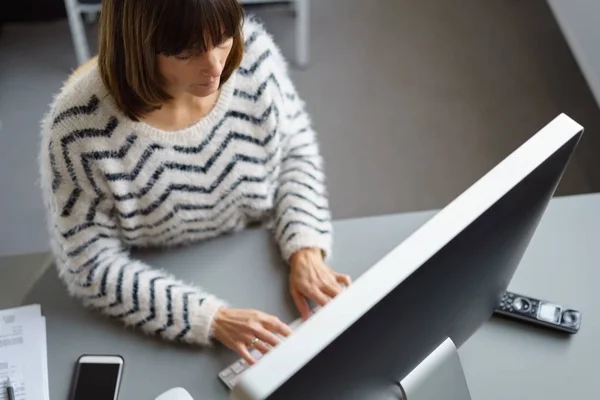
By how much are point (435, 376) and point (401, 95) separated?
1639mm

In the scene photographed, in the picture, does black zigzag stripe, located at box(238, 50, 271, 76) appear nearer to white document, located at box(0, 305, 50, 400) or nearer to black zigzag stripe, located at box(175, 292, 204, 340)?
black zigzag stripe, located at box(175, 292, 204, 340)

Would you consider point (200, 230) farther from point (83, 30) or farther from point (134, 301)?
point (83, 30)

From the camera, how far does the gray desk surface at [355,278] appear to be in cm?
102

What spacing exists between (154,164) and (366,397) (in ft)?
1.64

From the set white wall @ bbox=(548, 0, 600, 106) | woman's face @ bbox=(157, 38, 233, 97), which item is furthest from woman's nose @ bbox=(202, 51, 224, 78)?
white wall @ bbox=(548, 0, 600, 106)

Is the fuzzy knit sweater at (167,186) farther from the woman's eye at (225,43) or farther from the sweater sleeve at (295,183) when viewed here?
the woman's eye at (225,43)

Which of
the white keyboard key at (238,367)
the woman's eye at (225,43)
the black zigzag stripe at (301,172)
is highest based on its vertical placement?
the woman's eye at (225,43)

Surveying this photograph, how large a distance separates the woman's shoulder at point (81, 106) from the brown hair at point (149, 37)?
2 cm

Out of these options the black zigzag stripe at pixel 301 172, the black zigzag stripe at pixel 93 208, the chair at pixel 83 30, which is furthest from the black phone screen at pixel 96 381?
the chair at pixel 83 30

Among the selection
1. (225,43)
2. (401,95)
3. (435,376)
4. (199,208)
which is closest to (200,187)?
(199,208)

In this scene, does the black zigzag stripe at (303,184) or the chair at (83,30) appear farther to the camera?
the chair at (83,30)

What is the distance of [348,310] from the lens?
56 cm

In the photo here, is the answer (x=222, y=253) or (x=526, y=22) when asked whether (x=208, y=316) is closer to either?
(x=222, y=253)

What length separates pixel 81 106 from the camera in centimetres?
101
